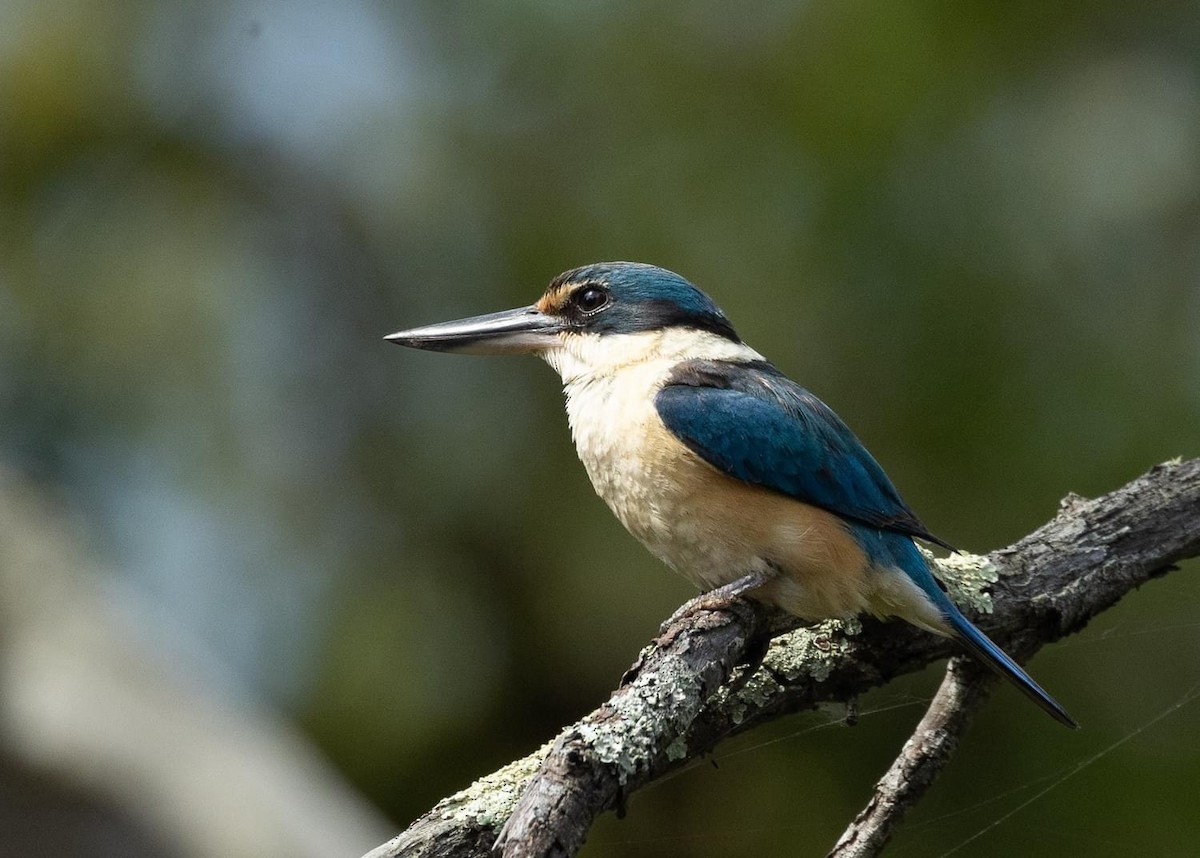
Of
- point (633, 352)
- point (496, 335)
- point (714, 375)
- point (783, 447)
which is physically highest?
point (496, 335)

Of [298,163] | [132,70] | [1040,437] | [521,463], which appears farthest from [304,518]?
[1040,437]

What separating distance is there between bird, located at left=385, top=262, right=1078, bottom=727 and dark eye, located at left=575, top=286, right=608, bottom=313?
20cm

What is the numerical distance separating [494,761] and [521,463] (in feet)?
3.34

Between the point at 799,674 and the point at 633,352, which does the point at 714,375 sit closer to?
the point at 633,352

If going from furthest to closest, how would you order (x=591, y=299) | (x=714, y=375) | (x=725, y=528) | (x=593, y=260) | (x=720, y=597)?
1. (x=593, y=260)
2. (x=591, y=299)
3. (x=714, y=375)
4. (x=725, y=528)
5. (x=720, y=597)

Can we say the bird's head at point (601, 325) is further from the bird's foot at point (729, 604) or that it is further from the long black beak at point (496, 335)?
the bird's foot at point (729, 604)

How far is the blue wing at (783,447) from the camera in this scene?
261 centimetres

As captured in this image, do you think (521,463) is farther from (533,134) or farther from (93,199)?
(93,199)

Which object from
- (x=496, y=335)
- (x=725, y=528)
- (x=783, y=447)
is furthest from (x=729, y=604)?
(x=496, y=335)

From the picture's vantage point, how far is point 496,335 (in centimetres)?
315

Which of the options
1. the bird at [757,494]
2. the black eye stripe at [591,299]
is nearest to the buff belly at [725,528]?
the bird at [757,494]

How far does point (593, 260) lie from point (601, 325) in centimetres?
144

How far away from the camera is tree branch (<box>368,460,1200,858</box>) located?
1.74 metres

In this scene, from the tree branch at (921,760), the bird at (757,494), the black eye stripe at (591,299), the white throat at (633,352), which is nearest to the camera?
the tree branch at (921,760)
